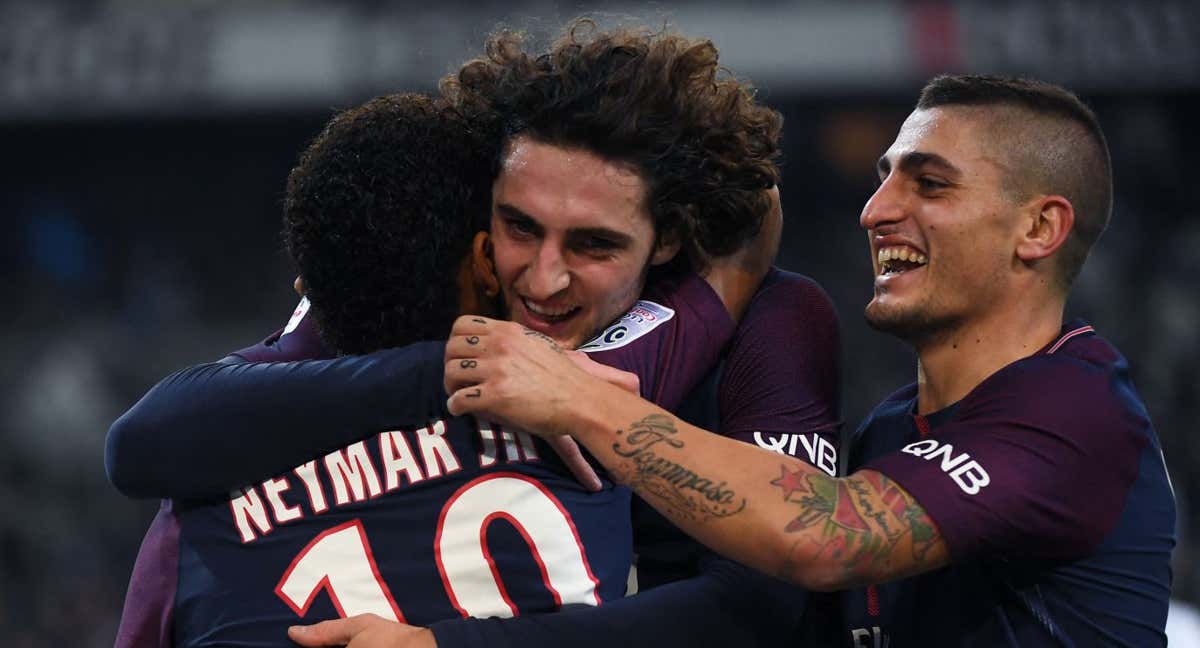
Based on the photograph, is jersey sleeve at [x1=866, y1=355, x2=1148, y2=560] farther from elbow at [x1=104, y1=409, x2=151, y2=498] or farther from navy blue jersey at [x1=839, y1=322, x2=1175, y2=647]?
elbow at [x1=104, y1=409, x2=151, y2=498]

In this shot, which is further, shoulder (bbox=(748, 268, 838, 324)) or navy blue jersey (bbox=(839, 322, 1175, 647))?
shoulder (bbox=(748, 268, 838, 324))

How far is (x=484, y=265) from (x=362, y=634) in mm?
831

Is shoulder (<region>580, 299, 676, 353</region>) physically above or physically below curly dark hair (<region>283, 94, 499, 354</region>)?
below

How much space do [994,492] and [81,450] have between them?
1083cm

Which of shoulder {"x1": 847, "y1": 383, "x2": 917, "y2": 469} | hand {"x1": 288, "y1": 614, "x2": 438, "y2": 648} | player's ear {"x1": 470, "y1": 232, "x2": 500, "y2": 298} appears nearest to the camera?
hand {"x1": 288, "y1": 614, "x2": 438, "y2": 648}

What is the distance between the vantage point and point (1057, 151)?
122 inches

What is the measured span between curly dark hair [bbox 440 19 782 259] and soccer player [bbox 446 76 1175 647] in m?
0.36

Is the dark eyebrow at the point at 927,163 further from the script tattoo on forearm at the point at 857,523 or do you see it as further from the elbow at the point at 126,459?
the elbow at the point at 126,459

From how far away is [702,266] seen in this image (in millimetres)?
3139

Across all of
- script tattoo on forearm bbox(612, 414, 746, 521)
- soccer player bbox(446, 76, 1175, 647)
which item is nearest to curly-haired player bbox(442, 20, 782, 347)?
soccer player bbox(446, 76, 1175, 647)

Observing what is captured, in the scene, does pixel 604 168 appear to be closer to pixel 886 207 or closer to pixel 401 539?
pixel 886 207

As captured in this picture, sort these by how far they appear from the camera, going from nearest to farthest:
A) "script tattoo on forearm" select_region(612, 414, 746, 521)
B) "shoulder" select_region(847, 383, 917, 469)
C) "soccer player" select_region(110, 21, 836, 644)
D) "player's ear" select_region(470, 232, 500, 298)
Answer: "script tattoo on forearm" select_region(612, 414, 746, 521) → "player's ear" select_region(470, 232, 500, 298) → "soccer player" select_region(110, 21, 836, 644) → "shoulder" select_region(847, 383, 917, 469)

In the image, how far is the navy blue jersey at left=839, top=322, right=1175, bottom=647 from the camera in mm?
2613

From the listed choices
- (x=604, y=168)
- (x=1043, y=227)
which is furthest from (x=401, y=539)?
(x=1043, y=227)
